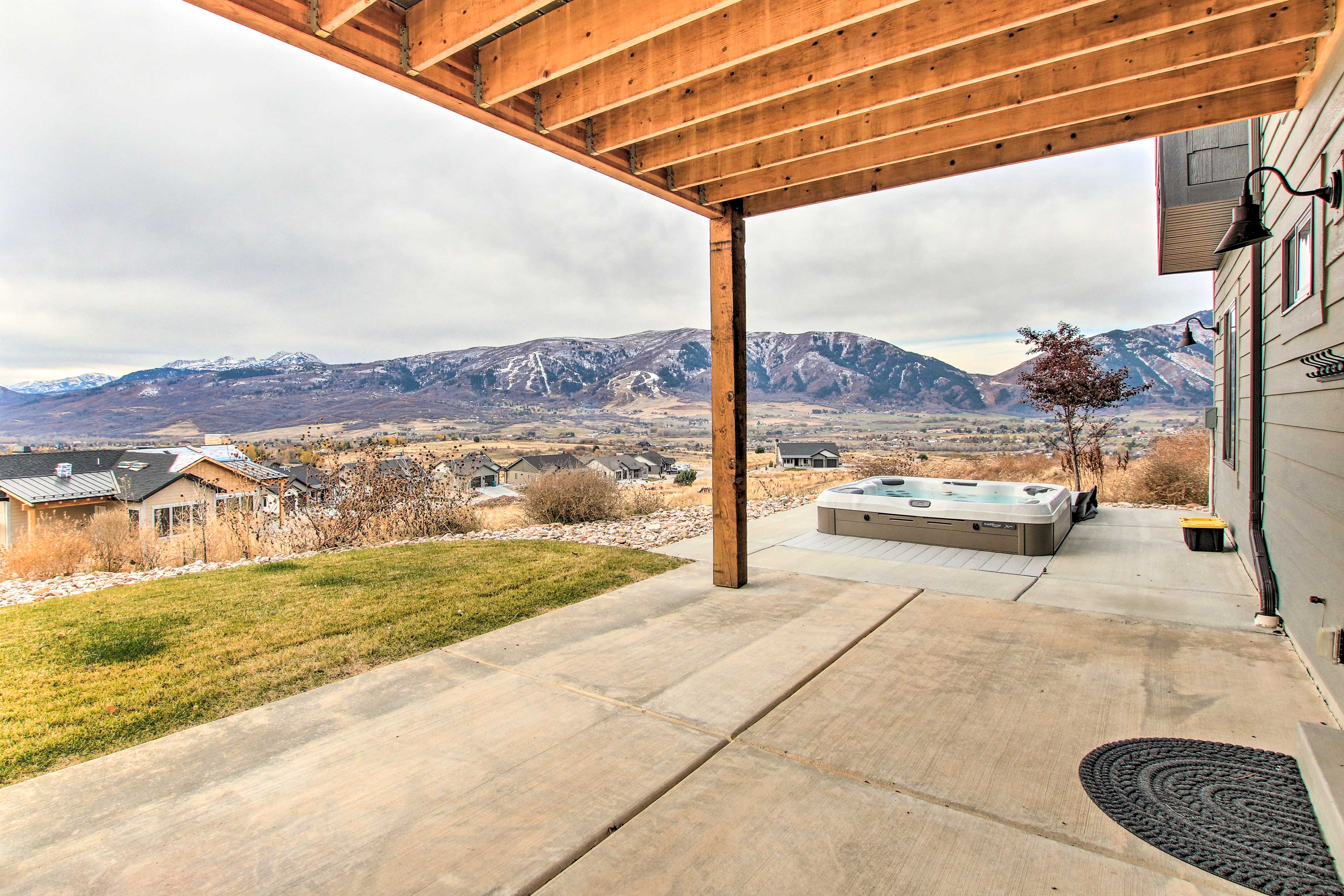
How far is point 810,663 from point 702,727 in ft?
2.73

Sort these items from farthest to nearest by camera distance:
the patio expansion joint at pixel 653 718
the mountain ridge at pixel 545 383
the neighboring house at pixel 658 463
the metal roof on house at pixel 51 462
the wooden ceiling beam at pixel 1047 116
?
the neighboring house at pixel 658 463 < the mountain ridge at pixel 545 383 < the metal roof on house at pixel 51 462 < the wooden ceiling beam at pixel 1047 116 < the patio expansion joint at pixel 653 718

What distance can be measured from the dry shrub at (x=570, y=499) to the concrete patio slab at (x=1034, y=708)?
514cm

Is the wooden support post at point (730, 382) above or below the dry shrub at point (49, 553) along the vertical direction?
above

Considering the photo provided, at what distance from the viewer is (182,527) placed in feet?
20.5

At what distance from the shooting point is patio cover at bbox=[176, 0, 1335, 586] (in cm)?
227

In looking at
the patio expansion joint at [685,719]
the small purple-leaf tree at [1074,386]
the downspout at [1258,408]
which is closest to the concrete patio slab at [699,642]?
the patio expansion joint at [685,719]

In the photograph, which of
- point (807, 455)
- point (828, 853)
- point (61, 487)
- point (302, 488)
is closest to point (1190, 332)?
point (828, 853)

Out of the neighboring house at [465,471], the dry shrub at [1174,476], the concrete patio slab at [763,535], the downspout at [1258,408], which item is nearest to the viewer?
the downspout at [1258,408]

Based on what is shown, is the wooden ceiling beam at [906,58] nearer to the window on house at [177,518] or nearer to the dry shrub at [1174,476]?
the window on house at [177,518]

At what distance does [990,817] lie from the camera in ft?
5.84

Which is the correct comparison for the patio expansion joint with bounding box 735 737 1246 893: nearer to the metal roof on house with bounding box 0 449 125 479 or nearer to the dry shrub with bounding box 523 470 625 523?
the dry shrub with bounding box 523 470 625 523

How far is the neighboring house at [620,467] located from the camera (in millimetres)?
8875

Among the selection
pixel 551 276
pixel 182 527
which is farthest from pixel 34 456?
pixel 551 276

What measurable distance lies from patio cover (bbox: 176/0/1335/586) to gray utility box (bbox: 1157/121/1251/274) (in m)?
2.01
